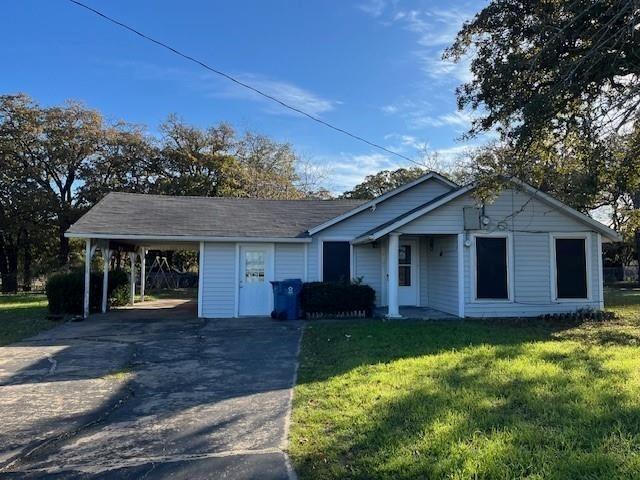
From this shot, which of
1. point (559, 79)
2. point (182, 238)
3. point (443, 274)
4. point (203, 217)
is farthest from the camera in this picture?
point (203, 217)

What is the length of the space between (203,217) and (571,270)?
10783 millimetres

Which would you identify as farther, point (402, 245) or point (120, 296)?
point (120, 296)

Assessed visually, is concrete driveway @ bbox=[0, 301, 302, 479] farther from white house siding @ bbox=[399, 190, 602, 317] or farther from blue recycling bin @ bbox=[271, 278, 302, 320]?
white house siding @ bbox=[399, 190, 602, 317]

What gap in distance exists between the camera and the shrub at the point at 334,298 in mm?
13652

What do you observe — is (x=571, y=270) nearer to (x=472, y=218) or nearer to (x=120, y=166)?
(x=472, y=218)

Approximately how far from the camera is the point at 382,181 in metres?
39.6

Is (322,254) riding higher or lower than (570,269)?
Result: higher

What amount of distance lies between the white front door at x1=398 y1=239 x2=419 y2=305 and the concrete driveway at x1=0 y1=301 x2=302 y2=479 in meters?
5.80

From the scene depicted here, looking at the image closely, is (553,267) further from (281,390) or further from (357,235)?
(281,390)

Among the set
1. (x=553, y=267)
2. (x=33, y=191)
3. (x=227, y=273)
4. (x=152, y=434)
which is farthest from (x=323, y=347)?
(x=33, y=191)

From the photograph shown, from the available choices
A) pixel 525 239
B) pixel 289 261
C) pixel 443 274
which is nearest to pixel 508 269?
pixel 525 239

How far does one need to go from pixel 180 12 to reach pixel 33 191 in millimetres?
23121

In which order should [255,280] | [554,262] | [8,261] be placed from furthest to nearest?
[8,261] → [255,280] → [554,262]

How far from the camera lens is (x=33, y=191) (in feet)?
98.6
